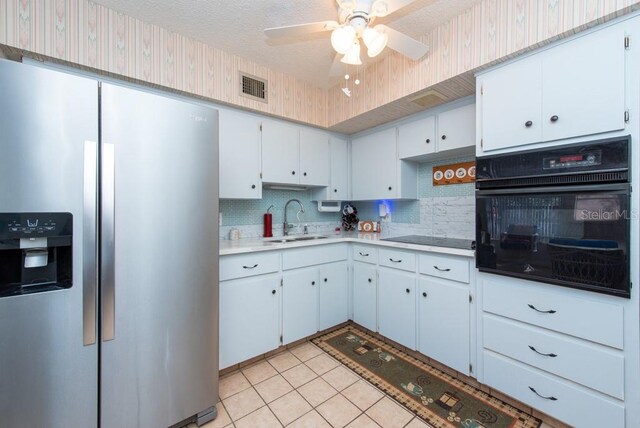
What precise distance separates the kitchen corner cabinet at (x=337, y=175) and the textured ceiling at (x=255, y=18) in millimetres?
1064

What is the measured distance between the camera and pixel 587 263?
135 cm

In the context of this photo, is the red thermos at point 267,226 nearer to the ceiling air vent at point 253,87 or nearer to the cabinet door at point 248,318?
the cabinet door at point 248,318

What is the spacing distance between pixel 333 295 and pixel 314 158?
1.47m

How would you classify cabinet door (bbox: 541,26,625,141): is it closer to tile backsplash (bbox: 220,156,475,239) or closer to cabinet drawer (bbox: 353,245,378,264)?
tile backsplash (bbox: 220,156,475,239)

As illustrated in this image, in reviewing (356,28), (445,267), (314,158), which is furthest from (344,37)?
(445,267)

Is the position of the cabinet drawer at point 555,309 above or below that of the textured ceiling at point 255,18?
below

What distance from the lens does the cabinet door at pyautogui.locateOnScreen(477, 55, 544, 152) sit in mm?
1526

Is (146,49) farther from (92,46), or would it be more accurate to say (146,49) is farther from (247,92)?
(247,92)

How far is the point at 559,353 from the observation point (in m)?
1.43

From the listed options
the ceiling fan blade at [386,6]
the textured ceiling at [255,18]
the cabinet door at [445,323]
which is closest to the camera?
the ceiling fan blade at [386,6]

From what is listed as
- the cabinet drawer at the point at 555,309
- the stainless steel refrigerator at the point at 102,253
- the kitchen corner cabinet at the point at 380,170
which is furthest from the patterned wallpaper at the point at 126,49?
the cabinet drawer at the point at 555,309

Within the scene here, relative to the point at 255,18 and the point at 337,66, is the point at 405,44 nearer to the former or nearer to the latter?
the point at 337,66

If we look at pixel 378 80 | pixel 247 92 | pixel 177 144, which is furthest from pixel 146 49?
pixel 378 80

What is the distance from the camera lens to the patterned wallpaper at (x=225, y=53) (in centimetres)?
145
